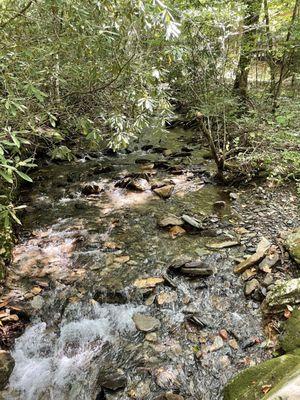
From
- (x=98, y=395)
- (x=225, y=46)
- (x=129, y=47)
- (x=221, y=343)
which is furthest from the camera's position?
(x=225, y=46)

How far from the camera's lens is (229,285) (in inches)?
193

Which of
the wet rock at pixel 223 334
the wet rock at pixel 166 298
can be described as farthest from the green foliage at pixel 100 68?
the wet rock at pixel 223 334

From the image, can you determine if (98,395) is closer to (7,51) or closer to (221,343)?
(221,343)

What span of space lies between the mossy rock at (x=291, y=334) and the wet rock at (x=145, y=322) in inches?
60.1

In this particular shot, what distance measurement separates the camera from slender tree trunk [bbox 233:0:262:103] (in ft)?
31.3

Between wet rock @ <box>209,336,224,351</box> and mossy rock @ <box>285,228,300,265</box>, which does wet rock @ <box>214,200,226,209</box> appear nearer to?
mossy rock @ <box>285,228,300,265</box>

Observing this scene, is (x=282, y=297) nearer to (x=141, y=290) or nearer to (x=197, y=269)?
(x=197, y=269)

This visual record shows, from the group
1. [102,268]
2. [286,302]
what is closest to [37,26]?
[102,268]

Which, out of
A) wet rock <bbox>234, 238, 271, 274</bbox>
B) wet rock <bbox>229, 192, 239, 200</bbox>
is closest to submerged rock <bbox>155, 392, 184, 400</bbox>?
wet rock <bbox>234, 238, 271, 274</bbox>

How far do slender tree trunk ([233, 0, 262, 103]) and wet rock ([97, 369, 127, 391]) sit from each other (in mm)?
8844

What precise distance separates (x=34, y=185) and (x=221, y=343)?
6314mm

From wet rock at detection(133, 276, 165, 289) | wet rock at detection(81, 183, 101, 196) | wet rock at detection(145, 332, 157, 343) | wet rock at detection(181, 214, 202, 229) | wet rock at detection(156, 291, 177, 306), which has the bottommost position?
wet rock at detection(145, 332, 157, 343)

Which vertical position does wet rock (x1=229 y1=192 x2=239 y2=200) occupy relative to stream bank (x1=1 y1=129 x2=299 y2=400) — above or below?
above

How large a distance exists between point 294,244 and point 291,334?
1.83 metres
